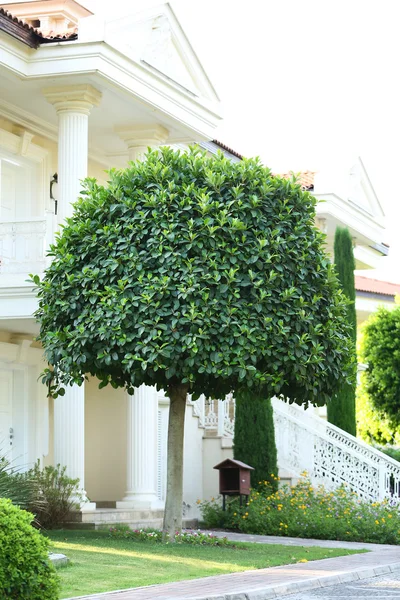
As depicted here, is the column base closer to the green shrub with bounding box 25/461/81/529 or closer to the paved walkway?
the green shrub with bounding box 25/461/81/529

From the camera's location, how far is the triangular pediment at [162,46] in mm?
16141

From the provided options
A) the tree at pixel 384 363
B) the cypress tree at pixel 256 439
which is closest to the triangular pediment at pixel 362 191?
the tree at pixel 384 363

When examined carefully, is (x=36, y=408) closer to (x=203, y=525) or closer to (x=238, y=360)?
(x=203, y=525)

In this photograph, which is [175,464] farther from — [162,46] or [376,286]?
[376,286]

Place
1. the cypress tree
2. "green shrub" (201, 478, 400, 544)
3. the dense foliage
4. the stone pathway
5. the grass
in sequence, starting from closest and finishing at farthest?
the stone pathway < the grass < "green shrub" (201, 478, 400, 544) < the cypress tree < the dense foliage

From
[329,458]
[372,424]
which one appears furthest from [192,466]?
[372,424]

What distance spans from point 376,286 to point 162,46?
98.9ft

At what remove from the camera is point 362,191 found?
26828mm

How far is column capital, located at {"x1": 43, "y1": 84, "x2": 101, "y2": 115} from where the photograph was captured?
52.5ft

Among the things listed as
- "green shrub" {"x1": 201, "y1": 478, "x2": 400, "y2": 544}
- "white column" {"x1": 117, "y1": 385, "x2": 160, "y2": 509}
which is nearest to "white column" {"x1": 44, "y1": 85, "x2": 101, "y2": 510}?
"white column" {"x1": 117, "y1": 385, "x2": 160, "y2": 509}

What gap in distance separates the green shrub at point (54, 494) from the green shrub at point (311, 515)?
3.61m

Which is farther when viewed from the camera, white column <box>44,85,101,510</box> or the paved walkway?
white column <box>44,85,101,510</box>

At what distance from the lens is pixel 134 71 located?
53.3 ft

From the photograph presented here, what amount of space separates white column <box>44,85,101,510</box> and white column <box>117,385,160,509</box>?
1592mm
